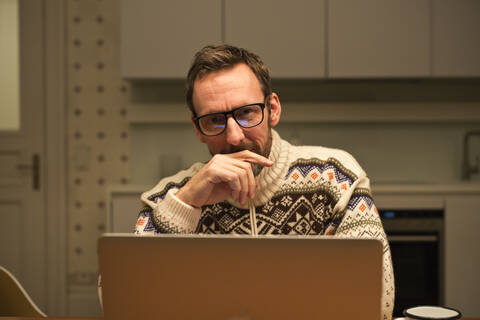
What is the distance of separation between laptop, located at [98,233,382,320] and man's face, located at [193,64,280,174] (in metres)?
0.53

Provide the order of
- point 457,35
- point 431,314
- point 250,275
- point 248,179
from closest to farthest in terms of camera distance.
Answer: point 250,275 < point 431,314 < point 248,179 < point 457,35

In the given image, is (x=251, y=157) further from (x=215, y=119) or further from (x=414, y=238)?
(x=414, y=238)

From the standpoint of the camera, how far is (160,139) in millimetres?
3061

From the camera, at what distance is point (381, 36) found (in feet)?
8.62

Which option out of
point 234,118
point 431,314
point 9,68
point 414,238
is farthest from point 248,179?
point 9,68

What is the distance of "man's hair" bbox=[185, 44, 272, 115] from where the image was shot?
3.81 feet

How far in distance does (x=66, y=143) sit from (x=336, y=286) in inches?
108

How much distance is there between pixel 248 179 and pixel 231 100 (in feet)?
0.70

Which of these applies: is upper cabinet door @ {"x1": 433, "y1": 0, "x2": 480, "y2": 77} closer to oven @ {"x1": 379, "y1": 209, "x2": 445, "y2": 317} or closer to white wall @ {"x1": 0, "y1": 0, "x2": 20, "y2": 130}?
oven @ {"x1": 379, "y1": 209, "x2": 445, "y2": 317}

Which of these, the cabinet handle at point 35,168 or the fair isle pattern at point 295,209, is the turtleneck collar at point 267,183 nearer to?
the fair isle pattern at point 295,209

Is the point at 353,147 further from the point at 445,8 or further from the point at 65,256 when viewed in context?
the point at 65,256

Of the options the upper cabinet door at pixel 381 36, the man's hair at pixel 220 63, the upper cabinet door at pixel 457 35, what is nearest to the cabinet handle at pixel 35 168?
the upper cabinet door at pixel 381 36

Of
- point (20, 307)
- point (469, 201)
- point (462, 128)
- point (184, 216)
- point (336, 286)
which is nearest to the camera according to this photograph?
point (336, 286)

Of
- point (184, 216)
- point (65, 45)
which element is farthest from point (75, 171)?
point (184, 216)
